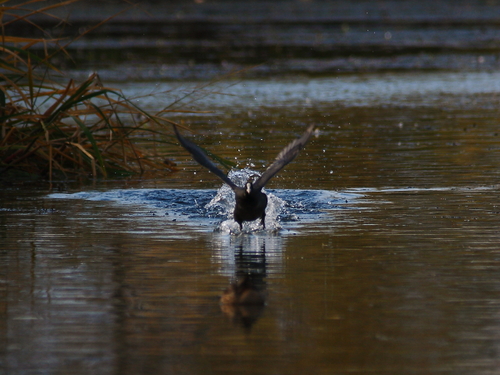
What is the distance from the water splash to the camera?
30.3 feet

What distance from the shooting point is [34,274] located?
284 inches

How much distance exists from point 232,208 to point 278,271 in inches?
120

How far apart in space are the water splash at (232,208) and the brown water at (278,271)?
12cm

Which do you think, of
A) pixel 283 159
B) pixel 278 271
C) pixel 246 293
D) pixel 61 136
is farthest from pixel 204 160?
pixel 61 136

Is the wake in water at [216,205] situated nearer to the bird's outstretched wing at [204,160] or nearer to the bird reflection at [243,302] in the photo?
the bird's outstretched wing at [204,160]

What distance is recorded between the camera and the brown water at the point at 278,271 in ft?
17.5

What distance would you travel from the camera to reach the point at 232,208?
1020 cm

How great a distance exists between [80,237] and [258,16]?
48.2 m

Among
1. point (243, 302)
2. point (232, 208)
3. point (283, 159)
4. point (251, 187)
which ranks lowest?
point (243, 302)

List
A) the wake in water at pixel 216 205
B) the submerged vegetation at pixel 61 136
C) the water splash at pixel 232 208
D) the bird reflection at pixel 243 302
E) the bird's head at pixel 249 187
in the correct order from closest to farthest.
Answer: the bird reflection at pixel 243 302
the bird's head at pixel 249 187
the water splash at pixel 232 208
the wake in water at pixel 216 205
the submerged vegetation at pixel 61 136

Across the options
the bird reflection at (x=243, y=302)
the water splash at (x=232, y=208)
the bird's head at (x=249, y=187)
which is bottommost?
the bird reflection at (x=243, y=302)

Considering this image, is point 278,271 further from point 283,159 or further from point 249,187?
point 283,159

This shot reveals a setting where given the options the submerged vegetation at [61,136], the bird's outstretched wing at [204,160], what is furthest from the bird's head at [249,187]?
the submerged vegetation at [61,136]

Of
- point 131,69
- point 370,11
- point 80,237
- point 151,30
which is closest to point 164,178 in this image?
point 80,237
